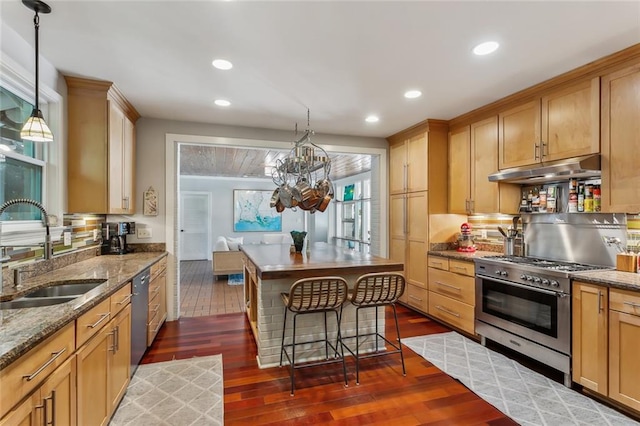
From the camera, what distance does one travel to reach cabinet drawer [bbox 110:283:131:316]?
1961 mm

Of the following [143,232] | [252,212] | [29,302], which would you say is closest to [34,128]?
[29,302]

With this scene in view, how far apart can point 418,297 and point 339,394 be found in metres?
2.17

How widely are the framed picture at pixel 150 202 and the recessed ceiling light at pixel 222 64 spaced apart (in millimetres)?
1976

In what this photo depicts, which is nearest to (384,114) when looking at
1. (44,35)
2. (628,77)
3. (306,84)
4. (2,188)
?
(306,84)

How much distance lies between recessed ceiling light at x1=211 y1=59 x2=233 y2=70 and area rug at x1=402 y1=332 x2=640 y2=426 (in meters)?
3.05

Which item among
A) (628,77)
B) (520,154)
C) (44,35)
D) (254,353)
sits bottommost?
(254,353)

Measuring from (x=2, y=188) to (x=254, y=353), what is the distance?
2305mm

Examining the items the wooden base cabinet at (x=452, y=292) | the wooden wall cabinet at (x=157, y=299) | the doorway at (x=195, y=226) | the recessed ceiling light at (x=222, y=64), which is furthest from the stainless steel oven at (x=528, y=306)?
the doorway at (x=195, y=226)

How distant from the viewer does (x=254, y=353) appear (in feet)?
9.89

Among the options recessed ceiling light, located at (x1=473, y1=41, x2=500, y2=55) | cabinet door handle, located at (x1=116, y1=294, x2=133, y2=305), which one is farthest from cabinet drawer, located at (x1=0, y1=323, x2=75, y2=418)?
recessed ceiling light, located at (x1=473, y1=41, x2=500, y2=55)

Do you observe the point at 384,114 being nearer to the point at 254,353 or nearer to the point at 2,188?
the point at 254,353

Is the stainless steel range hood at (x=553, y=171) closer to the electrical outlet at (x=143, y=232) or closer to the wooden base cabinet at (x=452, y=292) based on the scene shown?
the wooden base cabinet at (x=452, y=292)

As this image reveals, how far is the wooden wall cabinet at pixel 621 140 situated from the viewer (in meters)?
2.26

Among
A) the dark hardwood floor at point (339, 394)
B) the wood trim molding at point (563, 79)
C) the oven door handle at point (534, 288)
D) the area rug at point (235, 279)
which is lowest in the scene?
the area rug at point (235, 279)
